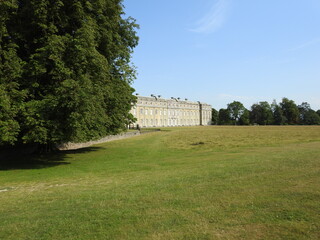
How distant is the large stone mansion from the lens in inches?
3986

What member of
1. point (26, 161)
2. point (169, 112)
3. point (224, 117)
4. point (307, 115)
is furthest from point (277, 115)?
point (26, 161)

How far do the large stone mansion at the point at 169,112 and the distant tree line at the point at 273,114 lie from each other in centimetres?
1418

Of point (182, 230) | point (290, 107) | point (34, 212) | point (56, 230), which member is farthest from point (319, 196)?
point (290, 107)

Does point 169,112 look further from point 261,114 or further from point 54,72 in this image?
point 54,72

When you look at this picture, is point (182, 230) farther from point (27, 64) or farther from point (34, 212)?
point (27, 64)

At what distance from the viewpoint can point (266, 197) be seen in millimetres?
6426

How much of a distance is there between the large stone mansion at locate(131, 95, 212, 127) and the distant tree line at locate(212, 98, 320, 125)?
14179mm

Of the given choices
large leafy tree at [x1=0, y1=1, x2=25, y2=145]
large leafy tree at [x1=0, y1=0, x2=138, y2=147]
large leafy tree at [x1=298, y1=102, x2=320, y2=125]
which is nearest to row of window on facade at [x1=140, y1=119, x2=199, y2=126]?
large leafy tree at [x1=298, y1=102, x2=320, y2=125]

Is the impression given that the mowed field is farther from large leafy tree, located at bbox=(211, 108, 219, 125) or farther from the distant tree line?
large leafy tree, located at bbox=(211, 108, 219, 125)

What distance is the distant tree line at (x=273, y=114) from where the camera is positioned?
120062mm

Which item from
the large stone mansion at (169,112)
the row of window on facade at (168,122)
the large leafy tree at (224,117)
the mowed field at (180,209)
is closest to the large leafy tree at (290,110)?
the large leafy tree at (224,117)

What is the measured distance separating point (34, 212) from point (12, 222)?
2.34ft

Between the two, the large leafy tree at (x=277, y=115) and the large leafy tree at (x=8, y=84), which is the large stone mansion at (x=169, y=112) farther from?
the large leafy tree at (x=8, y=84)

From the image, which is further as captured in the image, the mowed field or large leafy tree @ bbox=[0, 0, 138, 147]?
large leafy tree @ bbox=[0, 0, 138, 147]
